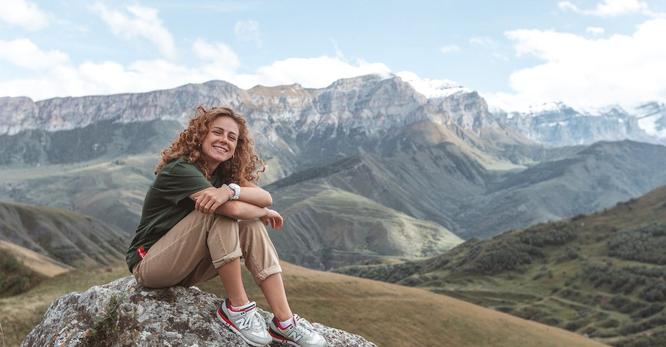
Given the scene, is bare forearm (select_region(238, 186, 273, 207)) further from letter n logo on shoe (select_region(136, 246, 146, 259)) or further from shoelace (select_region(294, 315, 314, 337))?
shoelace (select_region(294, 315, 314, 337))

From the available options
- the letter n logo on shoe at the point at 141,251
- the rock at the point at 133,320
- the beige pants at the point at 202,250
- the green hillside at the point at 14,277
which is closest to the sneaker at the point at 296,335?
the rock at the point at 133,320

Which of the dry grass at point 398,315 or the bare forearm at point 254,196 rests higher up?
the bare forearm at point 254,196

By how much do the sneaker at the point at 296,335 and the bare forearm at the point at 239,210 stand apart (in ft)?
7.10

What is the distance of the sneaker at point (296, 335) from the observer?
10.9 m

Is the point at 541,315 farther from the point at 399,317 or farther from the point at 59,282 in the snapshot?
the point at 59,282

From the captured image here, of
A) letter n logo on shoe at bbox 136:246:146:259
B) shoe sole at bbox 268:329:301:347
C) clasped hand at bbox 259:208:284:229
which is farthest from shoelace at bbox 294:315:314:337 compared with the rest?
letter n logo on shoe at bbox 136:246:146:259

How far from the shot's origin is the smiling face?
11.6 m

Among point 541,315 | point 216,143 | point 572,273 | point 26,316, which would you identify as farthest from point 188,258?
point 572,273

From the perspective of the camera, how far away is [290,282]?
67.4 m

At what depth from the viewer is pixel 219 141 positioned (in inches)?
457

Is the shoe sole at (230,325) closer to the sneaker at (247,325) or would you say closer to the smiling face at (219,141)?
the sneaker at (247,325)

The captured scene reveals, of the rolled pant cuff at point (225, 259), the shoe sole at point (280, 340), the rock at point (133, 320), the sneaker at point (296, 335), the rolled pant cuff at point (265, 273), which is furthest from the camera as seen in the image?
the shoe sole at point (280, 340)

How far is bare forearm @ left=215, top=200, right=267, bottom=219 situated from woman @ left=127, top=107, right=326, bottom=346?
0.02 meters

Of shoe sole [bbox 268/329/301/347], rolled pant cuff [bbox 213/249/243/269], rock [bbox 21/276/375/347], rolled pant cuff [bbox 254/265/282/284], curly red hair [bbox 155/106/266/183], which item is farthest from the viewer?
curly red hair [bbox 155/106/266/183]
